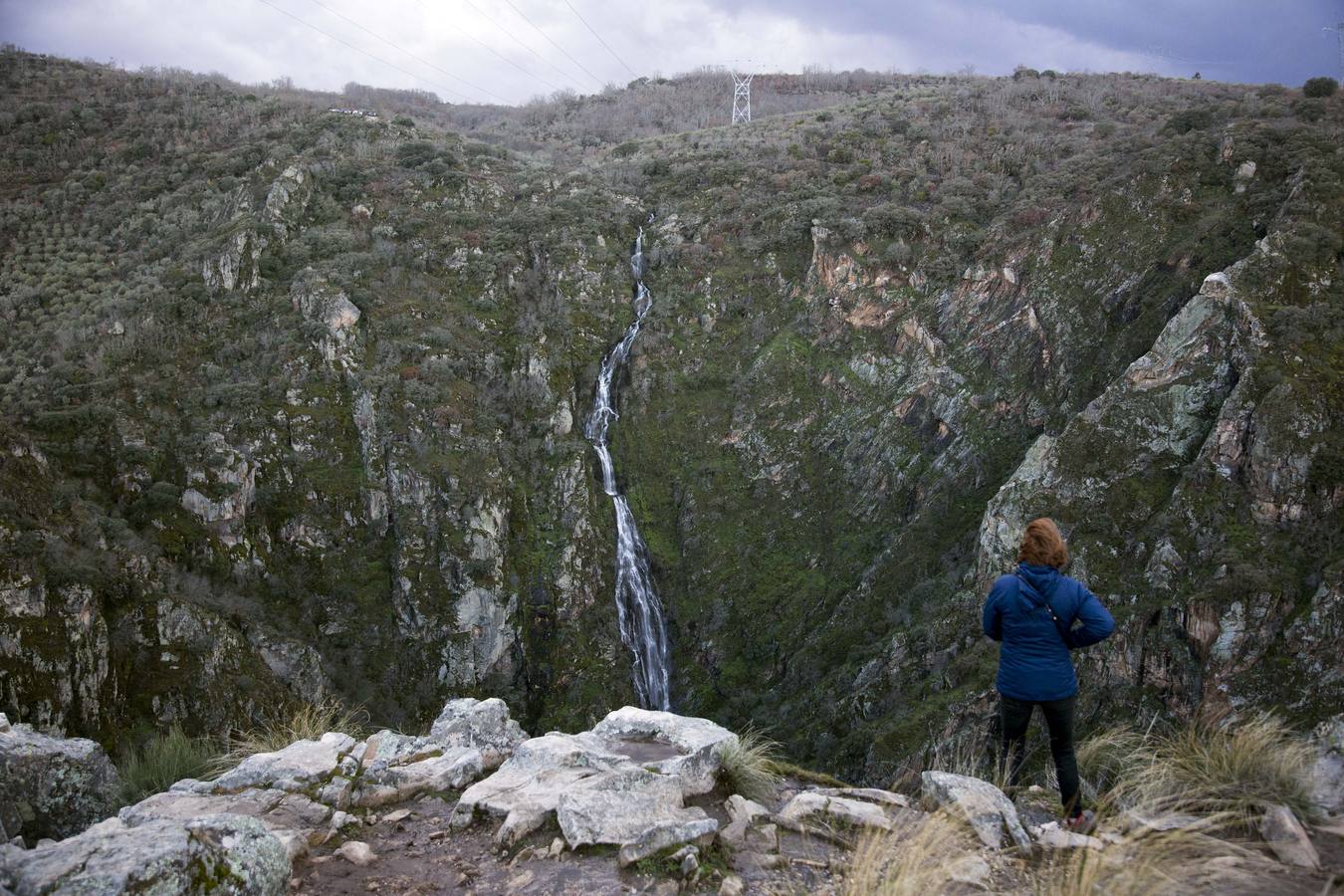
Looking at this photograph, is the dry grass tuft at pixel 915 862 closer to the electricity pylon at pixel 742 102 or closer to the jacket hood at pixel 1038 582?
the jacket hood at pixel 1038 582

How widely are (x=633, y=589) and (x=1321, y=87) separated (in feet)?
111

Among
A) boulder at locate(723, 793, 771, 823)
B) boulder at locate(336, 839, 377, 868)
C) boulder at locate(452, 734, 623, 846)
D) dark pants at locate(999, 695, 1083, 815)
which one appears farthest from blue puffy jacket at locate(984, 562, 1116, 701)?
boulder at locate(336, 839, 377, 868)

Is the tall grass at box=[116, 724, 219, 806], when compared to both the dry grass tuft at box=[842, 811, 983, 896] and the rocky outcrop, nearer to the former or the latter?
the rocky outcrop

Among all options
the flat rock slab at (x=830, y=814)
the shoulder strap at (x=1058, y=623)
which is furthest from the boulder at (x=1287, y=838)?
the flat rock slab at (x=830, y=814)

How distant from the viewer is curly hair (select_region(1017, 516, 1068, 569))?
17.7 ft

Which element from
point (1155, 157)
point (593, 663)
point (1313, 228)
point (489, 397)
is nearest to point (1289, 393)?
point (1313, 228)

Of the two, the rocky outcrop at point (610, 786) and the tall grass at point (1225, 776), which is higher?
the tall grass at point (1225, 776)

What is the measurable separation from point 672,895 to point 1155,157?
31.4 m

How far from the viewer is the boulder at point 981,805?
15.9 ft

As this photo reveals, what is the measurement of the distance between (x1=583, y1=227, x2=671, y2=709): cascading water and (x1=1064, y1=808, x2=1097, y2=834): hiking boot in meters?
21.3

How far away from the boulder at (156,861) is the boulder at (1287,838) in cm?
575

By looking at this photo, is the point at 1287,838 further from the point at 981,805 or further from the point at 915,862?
Result: the point at 915,862

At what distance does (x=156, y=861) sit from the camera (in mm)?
3646

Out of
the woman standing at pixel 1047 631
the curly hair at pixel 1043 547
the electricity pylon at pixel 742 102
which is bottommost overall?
the woman standing at pixel 1047 631
